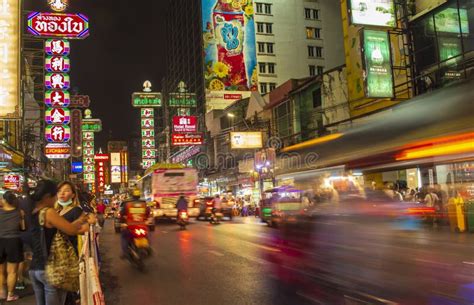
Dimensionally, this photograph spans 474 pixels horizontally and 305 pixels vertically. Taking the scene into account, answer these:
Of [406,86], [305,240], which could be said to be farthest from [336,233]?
[406,86]

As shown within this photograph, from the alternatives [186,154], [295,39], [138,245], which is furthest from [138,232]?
[186,154]

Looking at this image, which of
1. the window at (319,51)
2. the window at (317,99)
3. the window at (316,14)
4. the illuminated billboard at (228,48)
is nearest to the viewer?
the window at (317,99)

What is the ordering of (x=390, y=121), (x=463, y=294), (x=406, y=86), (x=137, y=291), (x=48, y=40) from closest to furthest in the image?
(x=463, y=294) → (x=390, y=121) → (x=137, y=291) → (x=406, y=86) → (x=48, y=40)

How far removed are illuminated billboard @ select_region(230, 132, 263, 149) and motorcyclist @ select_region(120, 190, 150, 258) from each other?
27.8m

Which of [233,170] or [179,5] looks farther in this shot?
[179,5]

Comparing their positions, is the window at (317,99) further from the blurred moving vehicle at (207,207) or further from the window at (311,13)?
the window at (311,13)

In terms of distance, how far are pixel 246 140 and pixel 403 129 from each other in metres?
34.7

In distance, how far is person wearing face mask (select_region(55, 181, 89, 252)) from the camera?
5.36 meters

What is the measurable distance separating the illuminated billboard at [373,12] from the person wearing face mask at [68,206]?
19.6 m

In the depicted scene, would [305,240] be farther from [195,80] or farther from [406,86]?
[195,80]

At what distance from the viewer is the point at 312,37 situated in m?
68.3

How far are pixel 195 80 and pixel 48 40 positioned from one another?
1786 inches

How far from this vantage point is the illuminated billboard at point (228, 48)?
62469 millimetres

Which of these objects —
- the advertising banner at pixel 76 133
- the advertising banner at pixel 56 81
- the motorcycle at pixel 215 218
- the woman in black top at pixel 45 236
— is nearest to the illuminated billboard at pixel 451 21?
the motorcycle at pixel 215 218
